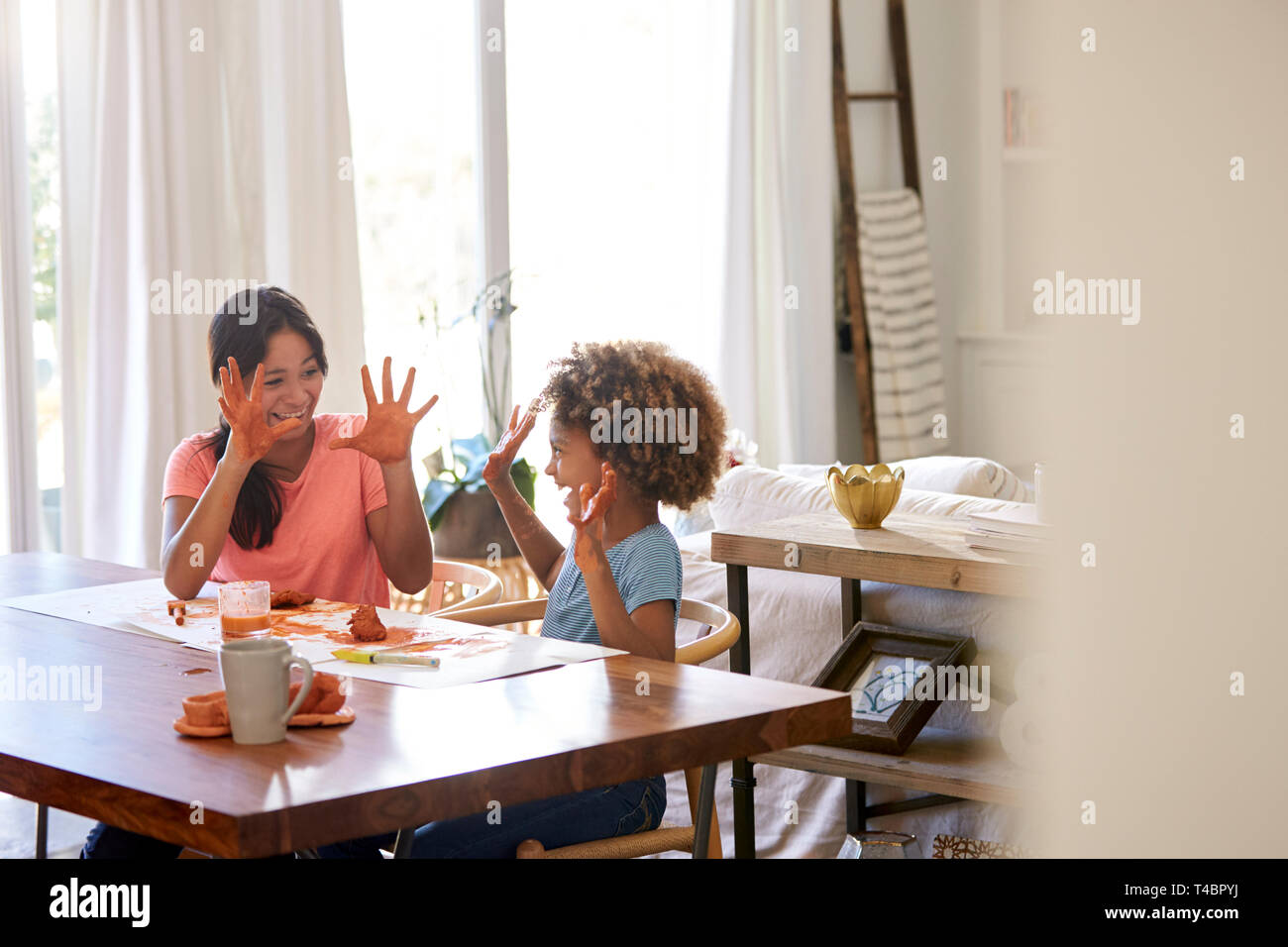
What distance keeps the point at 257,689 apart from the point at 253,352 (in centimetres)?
96

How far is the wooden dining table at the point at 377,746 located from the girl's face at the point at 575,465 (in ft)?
1.24

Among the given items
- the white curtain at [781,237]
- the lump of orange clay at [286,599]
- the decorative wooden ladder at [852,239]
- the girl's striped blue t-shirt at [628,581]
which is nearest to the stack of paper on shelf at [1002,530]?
the girl's striped blue t-shirt at [628,581]

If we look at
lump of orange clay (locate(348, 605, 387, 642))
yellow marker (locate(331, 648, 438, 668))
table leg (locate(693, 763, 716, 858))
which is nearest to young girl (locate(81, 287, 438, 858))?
lump of orange clay (locate(348, 605, 387, 642))

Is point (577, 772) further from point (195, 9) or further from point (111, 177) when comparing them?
point (195, 9)

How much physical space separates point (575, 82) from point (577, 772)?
350 cm

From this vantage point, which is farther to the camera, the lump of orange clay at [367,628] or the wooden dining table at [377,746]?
the lump of orange clay at [367,628]

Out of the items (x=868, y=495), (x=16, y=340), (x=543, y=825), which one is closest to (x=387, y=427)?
(x=543, y=825)

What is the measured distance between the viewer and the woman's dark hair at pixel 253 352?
1.98 meters

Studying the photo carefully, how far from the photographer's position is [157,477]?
9.91 feet

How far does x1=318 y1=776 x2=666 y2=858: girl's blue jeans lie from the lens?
1435 millimetres

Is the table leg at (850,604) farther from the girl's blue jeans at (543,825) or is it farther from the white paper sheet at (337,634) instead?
the white paper sheet at (337,634)

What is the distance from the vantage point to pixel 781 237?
4672mm

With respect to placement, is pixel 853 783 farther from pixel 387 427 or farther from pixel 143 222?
pixel 143 222

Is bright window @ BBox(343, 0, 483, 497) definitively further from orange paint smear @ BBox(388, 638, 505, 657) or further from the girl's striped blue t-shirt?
orange paint smear @ BBox(388, 638, 505, 657)
